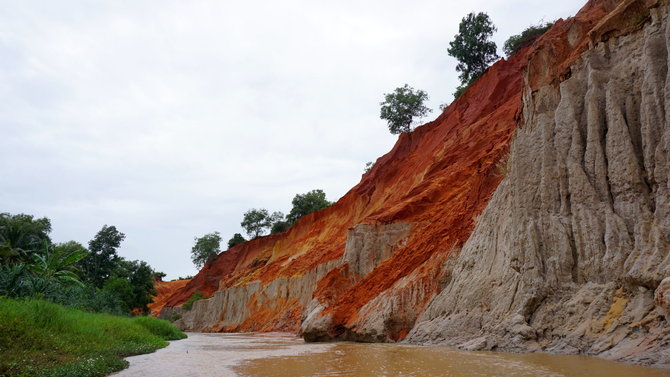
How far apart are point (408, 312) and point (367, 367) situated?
937 cm

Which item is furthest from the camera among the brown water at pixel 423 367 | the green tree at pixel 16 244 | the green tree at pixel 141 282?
the green tree at pixel 141 282

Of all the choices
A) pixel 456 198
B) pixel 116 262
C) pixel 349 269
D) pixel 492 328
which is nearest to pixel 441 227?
pixel 456 198

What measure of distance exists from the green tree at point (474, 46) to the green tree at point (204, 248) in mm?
58811

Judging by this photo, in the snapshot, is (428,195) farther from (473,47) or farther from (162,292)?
(162,292)

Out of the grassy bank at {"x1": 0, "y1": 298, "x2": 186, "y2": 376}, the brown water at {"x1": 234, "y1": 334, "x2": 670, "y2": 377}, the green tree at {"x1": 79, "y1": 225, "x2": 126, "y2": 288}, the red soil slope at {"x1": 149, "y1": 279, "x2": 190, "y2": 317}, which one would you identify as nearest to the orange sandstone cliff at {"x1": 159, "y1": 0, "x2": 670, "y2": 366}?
the brown water at {"x1": 234, "y1": 334, "x2": 670, "y2": 377}

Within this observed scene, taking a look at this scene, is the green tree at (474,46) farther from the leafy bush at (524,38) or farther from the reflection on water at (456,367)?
the reflection on water at (456,367)

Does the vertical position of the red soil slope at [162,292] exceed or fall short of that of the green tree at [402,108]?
Result: it falls short

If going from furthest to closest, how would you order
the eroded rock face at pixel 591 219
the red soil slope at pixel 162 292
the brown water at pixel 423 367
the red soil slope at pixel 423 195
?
1. the red soil slope at pixel 162 292
2. the red soil slope at pixel 423 195
3. the eroded rock face at pixel 591 219
4. the brown water at pixel 423 367

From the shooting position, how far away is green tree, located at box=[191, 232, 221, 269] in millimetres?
88375

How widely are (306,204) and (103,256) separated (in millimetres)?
27164

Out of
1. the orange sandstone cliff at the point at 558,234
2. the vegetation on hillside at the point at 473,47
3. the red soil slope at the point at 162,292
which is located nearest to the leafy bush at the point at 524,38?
the vegetation on hillside at the point at 473,47

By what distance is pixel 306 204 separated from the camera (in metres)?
69.2

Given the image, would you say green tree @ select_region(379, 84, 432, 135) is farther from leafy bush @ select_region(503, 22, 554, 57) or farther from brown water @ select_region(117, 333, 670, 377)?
brown water @ select_region(117, 333, 670, 377)

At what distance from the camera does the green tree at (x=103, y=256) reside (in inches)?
2203
